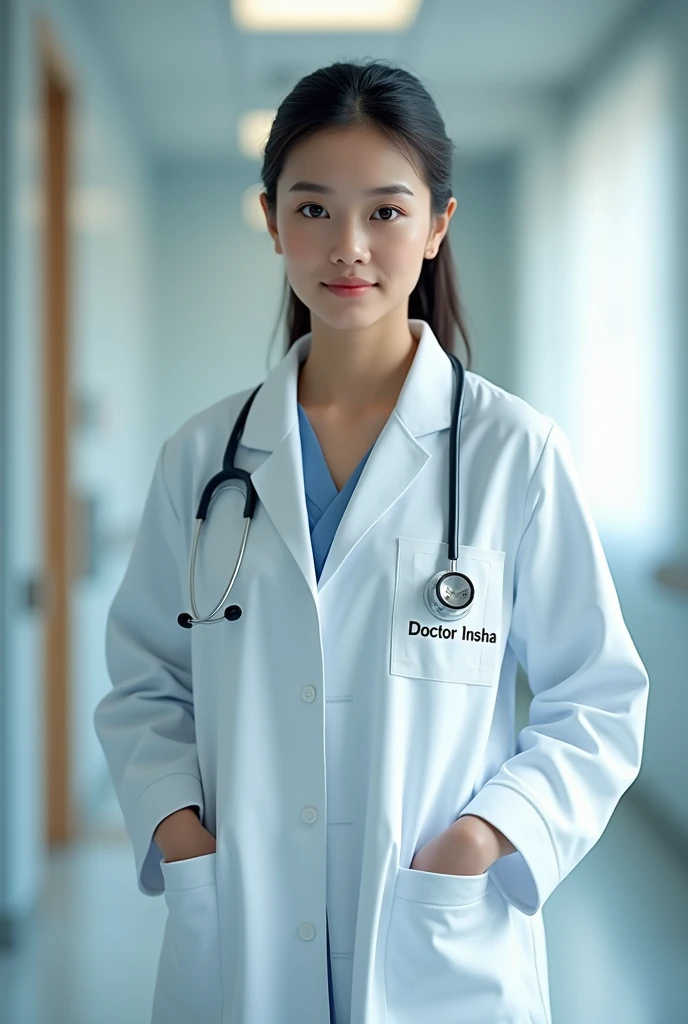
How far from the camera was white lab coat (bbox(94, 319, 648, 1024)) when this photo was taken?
0.99 metres

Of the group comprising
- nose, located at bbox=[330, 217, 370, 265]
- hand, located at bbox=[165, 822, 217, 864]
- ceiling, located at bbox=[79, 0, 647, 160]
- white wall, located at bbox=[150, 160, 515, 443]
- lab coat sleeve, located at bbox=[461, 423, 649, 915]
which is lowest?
hand, located at bbox=[165, 822, 217, 864]

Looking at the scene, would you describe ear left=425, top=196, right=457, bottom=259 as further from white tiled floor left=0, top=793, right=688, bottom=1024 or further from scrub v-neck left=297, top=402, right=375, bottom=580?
white tiled floor left=0, top=793, right=688, bottom=1024

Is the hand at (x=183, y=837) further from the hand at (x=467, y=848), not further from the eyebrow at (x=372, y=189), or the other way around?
the eyebrow at (x=372, y=189)

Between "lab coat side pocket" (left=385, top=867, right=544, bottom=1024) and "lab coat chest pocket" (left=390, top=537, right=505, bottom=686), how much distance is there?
19 centimetres

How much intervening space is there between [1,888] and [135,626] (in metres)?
1.39

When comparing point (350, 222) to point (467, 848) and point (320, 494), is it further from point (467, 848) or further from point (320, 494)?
point (467, 848)

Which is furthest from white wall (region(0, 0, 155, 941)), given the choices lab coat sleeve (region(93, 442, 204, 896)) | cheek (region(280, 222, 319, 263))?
cheek (region(280, 222, 319, 263))

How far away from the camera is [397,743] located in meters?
0.99

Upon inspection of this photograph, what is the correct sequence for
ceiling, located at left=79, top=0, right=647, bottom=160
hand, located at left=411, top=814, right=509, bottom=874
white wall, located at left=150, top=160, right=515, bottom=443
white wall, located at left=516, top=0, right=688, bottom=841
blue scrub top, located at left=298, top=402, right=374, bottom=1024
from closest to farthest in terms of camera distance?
hand, located at left=411, top=814, right=509, bottom=874, blue scrub top, located at left=298, top=402, right=374, bottom=1024, white wall, located at left=516, top=0, right=688, bottom=841, ceiling, located at left=79, top=0, right=647, bottom=160, white wall, located at left=150, top=160, right=515, bottom=443

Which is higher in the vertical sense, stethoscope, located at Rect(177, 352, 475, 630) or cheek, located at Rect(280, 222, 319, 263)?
cheek, located at Rect(280, 222, 319, 263)

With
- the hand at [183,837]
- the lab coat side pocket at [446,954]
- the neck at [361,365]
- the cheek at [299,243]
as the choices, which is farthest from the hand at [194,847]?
the cheek at [299,243]

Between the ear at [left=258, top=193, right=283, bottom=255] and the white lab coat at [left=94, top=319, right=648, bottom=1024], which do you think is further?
the ear at [left=258, top=193, right=283, bottom=255]

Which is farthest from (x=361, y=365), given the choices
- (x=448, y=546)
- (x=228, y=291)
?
(x=228, y=291)

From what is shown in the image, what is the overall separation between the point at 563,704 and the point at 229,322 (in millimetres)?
2831
